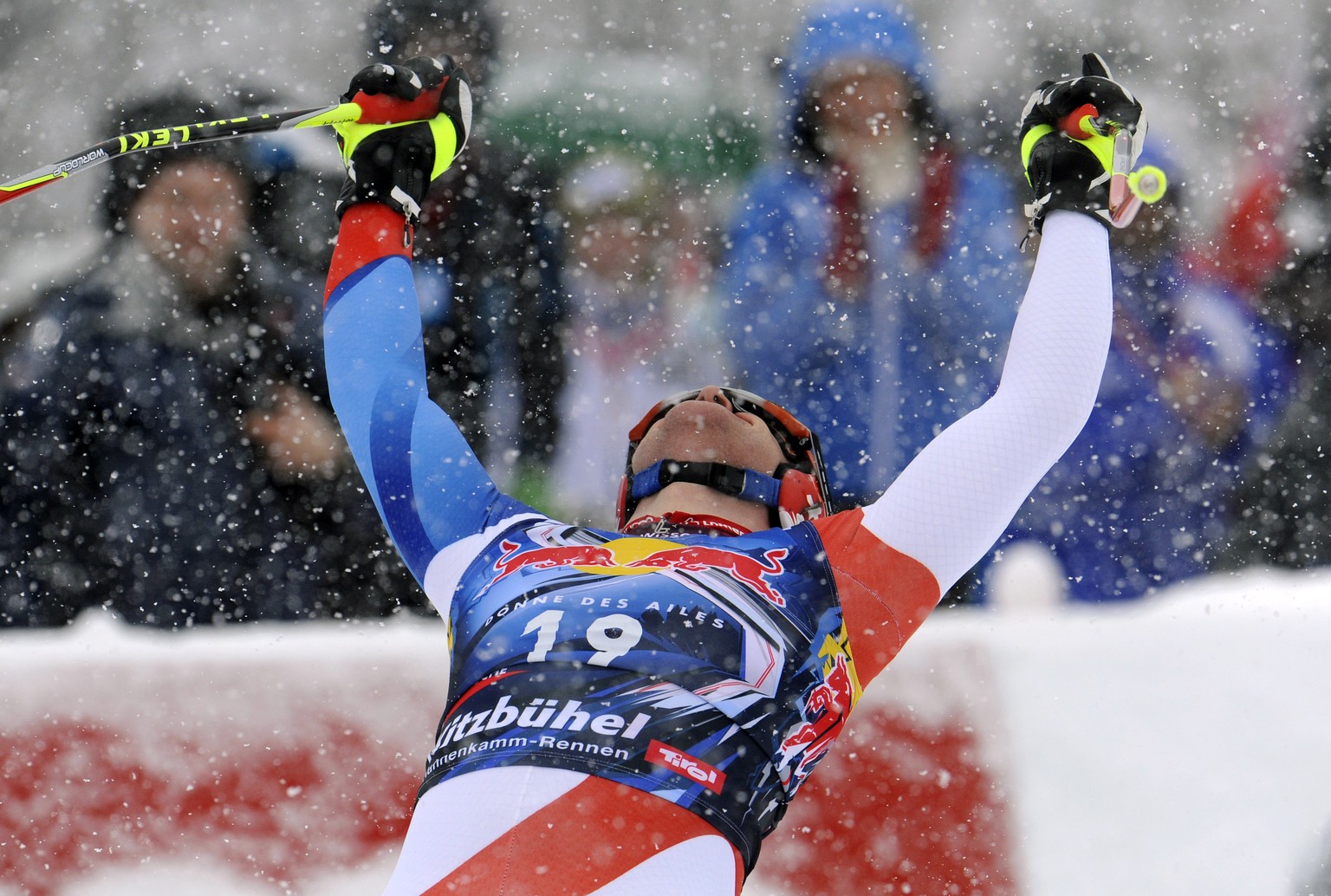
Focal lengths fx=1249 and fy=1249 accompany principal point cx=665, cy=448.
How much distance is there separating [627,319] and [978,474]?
2261 millimetres

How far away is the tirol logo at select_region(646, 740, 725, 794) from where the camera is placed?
1642 millimetres

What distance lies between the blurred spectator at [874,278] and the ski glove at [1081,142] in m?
1.56

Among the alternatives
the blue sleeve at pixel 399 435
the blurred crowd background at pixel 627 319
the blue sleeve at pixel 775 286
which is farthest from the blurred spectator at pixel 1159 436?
the blue sleeve at pixel 399 435

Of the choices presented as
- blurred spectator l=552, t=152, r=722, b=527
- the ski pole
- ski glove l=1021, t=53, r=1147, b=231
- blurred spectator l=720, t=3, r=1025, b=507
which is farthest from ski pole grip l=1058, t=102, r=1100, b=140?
blurred spectator l=552, t=152, r=722, b=527

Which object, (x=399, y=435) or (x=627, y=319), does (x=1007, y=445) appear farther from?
(x=627, y=319)

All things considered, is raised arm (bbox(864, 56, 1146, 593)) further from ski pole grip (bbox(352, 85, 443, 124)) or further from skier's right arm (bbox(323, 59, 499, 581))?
ski pole grip (bbox(352, 85, 443, 124))

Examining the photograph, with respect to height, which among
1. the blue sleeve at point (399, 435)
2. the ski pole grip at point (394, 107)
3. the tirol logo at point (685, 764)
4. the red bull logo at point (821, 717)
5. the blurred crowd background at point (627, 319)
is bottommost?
the tirol logo at point (685, 764)

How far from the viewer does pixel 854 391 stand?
3672 millimetres

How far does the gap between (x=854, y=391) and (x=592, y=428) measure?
2.65 feet

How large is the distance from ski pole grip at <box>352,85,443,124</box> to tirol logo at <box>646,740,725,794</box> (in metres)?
1.29

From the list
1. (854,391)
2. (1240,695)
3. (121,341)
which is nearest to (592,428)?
(854,391)

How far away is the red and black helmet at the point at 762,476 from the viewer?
2.29 meters

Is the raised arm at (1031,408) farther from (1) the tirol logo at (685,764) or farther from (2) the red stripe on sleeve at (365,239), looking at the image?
(2) the red stripe on sleeve at (365,239)

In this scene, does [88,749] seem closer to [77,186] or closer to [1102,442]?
[77,186]
